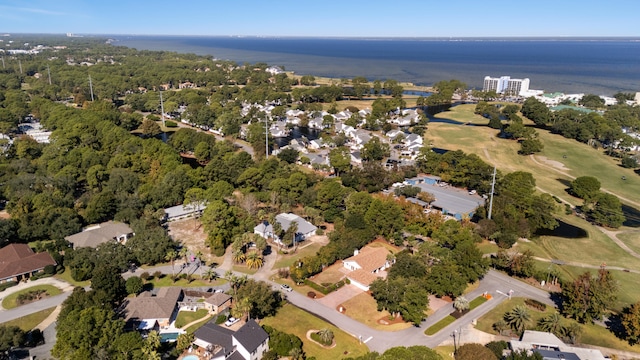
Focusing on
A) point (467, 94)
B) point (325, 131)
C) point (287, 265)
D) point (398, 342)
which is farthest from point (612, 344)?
point (467, 94)

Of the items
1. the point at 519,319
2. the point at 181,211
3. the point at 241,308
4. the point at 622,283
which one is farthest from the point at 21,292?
the point at 622,283

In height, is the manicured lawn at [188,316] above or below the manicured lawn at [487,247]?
below

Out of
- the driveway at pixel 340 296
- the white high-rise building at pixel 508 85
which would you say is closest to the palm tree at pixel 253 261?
the driveway at pixel 340 296

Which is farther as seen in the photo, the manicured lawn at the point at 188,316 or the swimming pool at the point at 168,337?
the manicured lawn at the point at 188,316

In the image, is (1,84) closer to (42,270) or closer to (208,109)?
(208,109)

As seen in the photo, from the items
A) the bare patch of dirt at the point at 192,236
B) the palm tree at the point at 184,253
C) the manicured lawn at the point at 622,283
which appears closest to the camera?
the manicured lawn at the point at 622,283

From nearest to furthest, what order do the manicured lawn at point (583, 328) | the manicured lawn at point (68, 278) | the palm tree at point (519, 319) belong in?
the manicured lawn at point (583, 328)
the palm tree at point (519, 319)
the manicured lawn at point (68, 278)

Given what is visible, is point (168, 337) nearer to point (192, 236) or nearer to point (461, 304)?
point (192, 236)

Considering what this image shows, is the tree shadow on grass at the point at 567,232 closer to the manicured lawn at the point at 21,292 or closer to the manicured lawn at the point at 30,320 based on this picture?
the manicured lawn at the point at 30,320
